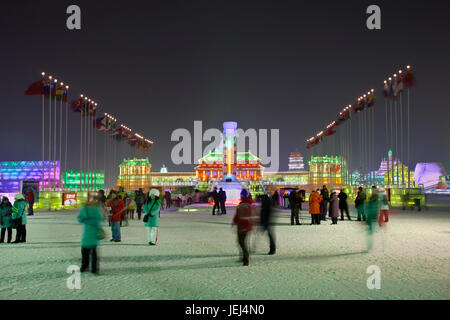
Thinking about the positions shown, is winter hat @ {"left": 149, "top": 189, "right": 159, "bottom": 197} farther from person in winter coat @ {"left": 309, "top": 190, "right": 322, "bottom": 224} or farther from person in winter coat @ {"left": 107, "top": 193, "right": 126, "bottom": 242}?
person in winter coat @ {"left": 309, "top": 190, "right": 322, "bottom": 224}

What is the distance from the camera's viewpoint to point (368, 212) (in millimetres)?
10820

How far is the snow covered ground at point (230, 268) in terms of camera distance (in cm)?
667

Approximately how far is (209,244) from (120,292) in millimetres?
5871

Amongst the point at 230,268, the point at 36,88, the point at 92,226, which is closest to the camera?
the point at 92,226

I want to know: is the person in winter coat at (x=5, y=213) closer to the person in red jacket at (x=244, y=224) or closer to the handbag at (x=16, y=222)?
the handbag at (x=16, y=222)

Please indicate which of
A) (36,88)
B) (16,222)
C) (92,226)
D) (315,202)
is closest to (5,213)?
(16,222)

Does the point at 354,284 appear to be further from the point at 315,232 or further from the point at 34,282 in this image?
the point at 315,232

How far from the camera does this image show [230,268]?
8.70 metres

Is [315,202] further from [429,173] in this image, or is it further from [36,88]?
[429,173]

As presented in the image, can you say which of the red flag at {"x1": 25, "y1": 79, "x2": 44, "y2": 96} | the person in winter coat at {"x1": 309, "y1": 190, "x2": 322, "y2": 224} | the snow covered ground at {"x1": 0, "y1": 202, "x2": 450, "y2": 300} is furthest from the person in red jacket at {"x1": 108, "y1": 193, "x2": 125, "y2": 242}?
the red flag at {"x1": 25, "y1": 79, "x2": 44, "y2": 96}

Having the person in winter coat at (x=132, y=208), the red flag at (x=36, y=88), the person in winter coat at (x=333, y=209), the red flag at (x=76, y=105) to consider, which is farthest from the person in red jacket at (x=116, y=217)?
the red flag at (x=76, y=105)

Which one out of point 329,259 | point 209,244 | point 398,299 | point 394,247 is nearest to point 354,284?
point 398,299

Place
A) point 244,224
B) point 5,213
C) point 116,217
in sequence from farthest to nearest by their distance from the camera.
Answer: point 116,217 < point 5,213 < point 244,224
